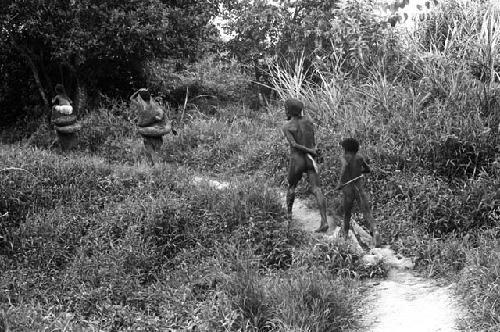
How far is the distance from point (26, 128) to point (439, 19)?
829 cm

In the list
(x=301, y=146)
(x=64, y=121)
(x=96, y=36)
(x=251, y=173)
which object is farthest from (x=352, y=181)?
(x=96, y=36)

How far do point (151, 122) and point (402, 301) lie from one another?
442 cm

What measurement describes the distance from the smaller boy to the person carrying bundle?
3.00 metres

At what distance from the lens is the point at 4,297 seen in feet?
18.8

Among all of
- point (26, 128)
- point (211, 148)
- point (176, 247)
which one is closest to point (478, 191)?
point (176, 247)

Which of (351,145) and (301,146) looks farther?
(301,146)

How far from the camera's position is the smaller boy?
632 centimetres

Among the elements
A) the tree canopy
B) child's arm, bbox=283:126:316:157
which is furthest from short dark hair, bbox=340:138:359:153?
the tree canopy

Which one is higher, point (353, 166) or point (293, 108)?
point (293, 108)

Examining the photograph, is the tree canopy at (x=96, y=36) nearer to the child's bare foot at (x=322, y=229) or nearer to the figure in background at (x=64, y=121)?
the figure in background at (x=64, y=121)

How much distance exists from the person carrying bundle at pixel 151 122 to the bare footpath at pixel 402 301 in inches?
114

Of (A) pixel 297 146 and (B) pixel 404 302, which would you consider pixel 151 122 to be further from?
(B) pixel 404 302

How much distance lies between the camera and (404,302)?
560 cm

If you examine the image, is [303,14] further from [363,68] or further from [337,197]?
[337,197]
